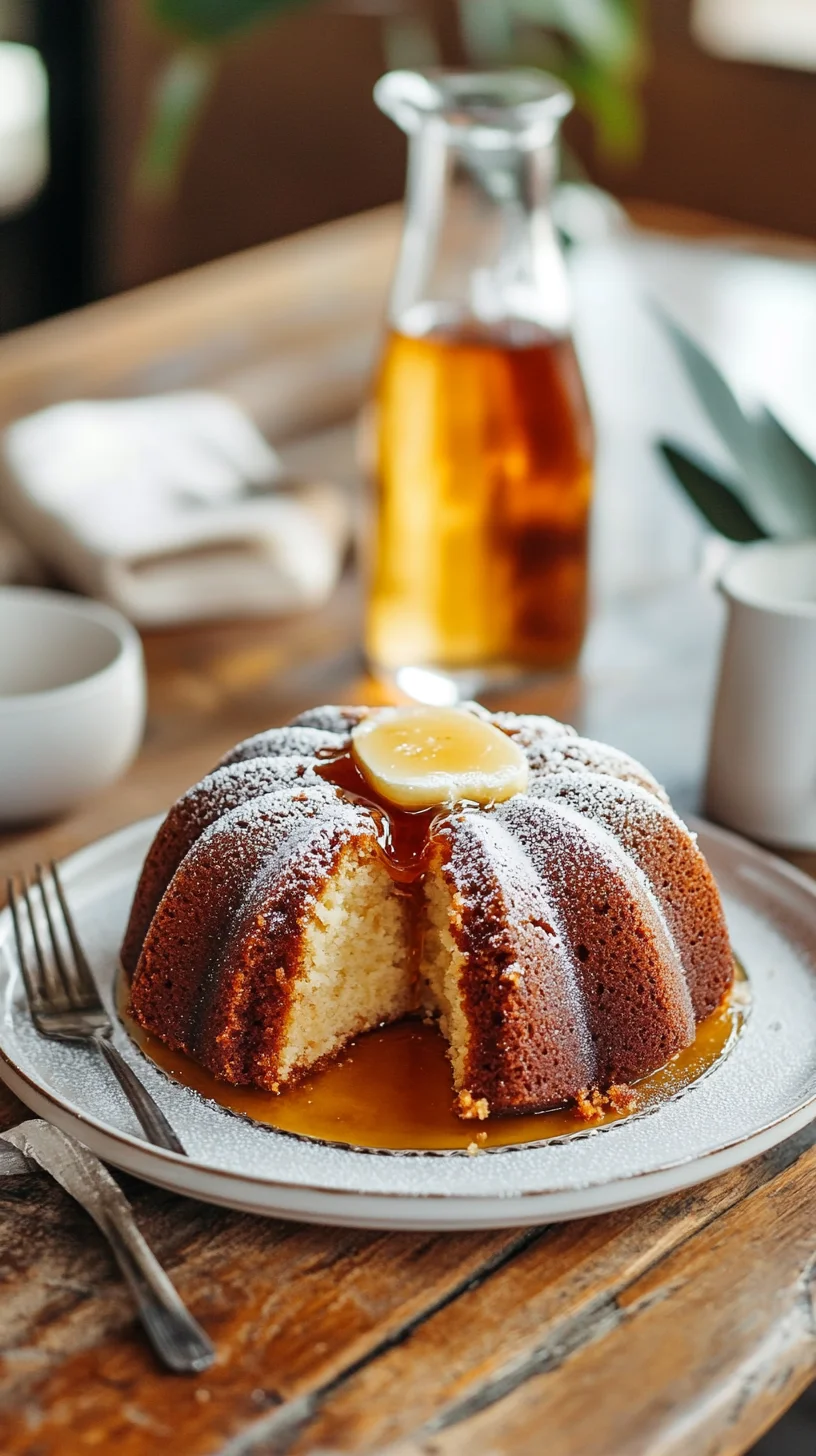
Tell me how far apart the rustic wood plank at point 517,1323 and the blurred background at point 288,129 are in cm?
334

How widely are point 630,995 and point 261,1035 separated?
0.24m

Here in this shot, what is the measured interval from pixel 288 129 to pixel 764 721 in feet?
12.3

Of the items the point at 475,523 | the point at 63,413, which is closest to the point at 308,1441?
the point at 475,523

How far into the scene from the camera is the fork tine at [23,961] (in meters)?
1.11

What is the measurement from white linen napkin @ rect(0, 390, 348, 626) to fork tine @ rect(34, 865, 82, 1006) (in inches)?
25.9

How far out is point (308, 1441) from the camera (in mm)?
→ 806

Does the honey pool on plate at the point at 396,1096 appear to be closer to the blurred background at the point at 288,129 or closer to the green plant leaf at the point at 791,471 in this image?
the green plant leaf at the point at 791,471

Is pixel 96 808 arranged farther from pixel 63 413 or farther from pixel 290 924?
pixel 63 413

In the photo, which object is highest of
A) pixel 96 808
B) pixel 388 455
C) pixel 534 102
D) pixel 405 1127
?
pixel 534 102

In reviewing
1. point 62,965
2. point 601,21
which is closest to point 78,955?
point 62,965

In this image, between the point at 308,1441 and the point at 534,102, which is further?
the point at 534,102

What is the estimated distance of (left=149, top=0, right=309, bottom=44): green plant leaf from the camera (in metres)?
1.87

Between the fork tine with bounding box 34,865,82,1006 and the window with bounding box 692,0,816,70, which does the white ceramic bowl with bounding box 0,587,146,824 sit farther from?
the window with bounding box 692,0,816,70

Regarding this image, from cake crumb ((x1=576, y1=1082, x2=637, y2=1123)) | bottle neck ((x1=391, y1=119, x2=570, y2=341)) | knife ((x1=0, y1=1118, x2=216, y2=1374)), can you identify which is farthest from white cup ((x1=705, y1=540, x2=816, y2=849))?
knife ((x1=0, y1=1118, x2=216, y2=1374))
